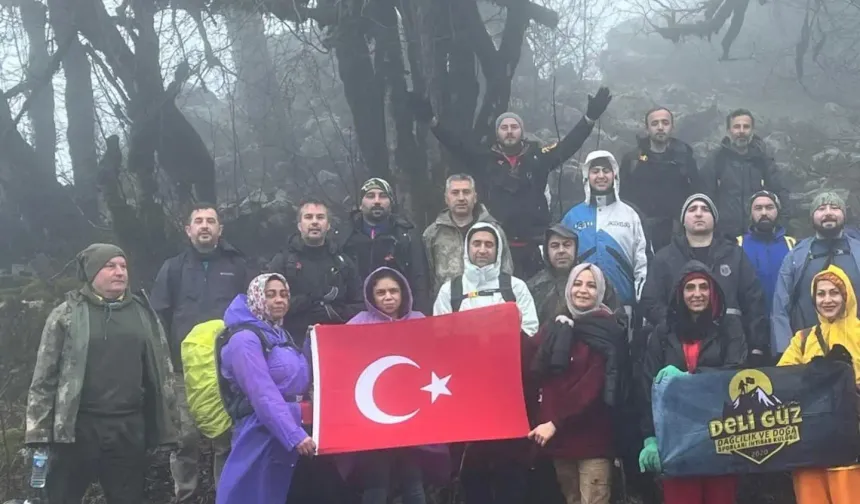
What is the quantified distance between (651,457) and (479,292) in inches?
68.8

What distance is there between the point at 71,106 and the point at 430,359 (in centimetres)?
1221

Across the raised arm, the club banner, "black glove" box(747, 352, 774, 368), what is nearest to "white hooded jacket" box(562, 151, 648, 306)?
the raised arm

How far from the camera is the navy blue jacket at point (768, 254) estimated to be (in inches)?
260

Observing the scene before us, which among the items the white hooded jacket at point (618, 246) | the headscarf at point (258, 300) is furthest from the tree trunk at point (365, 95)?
the headscarf at point (258, 300)

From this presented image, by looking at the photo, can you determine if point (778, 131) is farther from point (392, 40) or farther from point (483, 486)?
point (483, 486)

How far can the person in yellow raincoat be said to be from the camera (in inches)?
192

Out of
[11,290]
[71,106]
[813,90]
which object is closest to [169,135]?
[11,290]

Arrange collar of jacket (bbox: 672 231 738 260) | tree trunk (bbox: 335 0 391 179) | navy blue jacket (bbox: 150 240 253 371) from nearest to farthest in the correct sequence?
collar of jacket (bbox: 672 231 738 260), navy blue jacket (bbox: 150 240 253 371), tree trunk (bbox: 335 0 391 179)

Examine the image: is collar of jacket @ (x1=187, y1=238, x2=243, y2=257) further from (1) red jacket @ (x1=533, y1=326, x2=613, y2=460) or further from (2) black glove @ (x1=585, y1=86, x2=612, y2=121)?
(2) black glove @ (x1=585, y1=86, x2=612, y2=121)

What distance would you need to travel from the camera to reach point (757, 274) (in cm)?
659

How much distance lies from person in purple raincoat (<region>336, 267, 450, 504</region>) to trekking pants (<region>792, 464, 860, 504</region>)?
2280mm

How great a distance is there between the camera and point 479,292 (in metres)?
5.97

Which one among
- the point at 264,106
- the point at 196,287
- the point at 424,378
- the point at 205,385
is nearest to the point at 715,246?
the point at 424,378

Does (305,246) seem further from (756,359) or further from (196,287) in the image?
(756,359)
